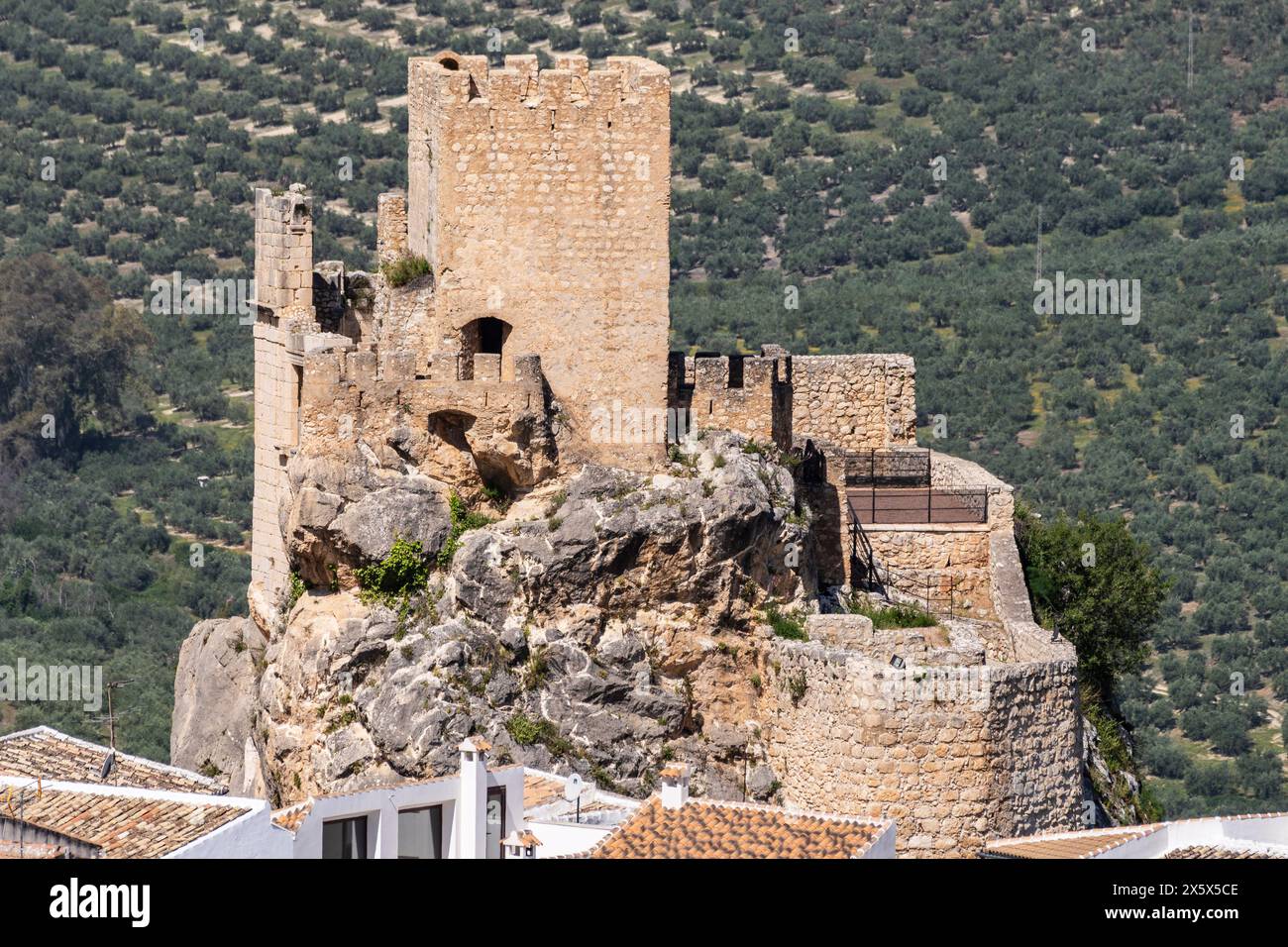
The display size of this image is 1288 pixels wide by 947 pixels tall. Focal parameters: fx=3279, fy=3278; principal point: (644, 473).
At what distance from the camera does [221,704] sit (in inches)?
1650

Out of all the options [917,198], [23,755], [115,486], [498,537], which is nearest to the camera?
[23,755]

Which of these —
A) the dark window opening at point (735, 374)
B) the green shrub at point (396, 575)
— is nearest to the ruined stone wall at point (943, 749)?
the dark window opening at point (735, 374)

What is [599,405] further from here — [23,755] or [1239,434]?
[1239,434]

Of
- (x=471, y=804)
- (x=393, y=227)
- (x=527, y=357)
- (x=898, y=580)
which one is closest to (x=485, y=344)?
(x=527, y=357)

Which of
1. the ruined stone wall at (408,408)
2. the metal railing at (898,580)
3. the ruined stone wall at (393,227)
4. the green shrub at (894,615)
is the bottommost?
the green shrub at (894,615)

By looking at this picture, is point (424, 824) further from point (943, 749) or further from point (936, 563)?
point (936, 563)

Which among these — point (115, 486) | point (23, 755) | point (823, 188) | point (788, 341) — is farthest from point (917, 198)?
point (23, 755)

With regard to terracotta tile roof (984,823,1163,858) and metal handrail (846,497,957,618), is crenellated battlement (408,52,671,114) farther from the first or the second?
terracotta tile roof (984,823,1163,858)

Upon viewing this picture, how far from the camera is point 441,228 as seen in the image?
128ft

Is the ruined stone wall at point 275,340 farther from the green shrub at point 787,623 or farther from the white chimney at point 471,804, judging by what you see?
the white chimney at point 471,804

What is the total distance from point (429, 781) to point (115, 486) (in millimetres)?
45607

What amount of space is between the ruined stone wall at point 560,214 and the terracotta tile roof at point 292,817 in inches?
335

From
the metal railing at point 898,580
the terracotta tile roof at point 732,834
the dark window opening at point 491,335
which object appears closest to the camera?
the terracotta tile roof at point 732,834

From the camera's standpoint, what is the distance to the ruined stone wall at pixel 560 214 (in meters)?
38.9
